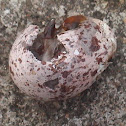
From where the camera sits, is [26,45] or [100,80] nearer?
[26,45]

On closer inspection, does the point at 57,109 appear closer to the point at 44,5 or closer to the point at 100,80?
the point at 100,80

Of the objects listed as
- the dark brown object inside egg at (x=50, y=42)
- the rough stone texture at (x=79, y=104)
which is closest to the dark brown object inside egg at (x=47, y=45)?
the dark brown object inside egg at (x=50, y=42)

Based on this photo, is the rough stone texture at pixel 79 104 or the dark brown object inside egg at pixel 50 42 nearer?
the dark brown object inside egg at pixel 50 42

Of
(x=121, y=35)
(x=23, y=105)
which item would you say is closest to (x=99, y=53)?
(x=121, y=35)

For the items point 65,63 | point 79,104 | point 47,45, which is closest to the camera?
point 65,63

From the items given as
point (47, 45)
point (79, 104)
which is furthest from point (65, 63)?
point (79, 104)

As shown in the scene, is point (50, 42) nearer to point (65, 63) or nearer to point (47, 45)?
point (47, 45)

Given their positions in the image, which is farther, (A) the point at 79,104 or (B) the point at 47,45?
(A) the point at 79,104

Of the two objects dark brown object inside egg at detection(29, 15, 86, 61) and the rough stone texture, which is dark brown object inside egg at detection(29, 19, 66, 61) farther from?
the rough stone texture

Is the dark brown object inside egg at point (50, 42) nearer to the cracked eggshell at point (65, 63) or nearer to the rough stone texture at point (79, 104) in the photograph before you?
the cracked eggshell at point (65, 63)
